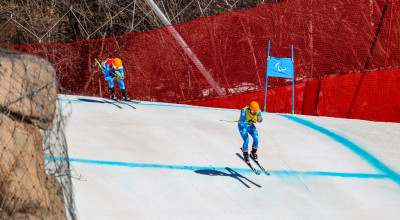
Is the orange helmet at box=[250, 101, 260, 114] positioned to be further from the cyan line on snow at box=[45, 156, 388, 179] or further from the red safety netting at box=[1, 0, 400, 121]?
the red safety netting at box=[1, 0, 400, 121]

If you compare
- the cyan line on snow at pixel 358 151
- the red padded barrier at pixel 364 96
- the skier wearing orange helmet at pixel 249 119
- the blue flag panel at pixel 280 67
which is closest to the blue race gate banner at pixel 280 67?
the blue flag panel at pixel 280 67

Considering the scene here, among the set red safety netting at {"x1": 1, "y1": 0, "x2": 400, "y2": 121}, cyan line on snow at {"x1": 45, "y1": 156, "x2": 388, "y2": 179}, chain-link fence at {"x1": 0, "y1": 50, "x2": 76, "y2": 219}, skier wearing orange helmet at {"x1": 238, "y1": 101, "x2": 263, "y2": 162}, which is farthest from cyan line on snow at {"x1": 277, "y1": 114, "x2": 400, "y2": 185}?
chain-link fence at {"x1": 0, "y1": 50, "x2": 76, "y2": 219}

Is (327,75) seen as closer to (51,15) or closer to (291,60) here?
(291,60)

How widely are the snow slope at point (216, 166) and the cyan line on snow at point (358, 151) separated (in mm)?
26

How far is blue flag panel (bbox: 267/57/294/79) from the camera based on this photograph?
16.4 metres

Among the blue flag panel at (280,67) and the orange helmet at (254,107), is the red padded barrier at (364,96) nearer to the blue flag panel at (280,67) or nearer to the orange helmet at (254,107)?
the blue flag panel at (280,67)

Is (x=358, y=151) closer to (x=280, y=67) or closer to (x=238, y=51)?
(x=280, y=67)

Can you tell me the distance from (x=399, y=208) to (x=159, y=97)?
8342 millimetres

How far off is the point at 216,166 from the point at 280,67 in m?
6.01

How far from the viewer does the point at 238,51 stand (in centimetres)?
1684

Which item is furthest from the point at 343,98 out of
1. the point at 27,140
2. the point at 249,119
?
the point at 27,140

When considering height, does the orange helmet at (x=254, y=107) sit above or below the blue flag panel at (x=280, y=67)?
below

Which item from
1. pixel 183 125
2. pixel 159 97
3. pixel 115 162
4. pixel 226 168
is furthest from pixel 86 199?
pixel 159 97

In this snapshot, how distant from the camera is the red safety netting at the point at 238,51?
16.8 m
